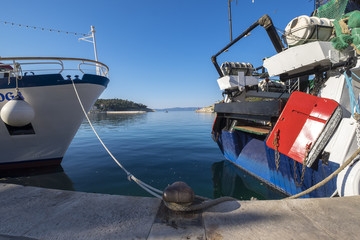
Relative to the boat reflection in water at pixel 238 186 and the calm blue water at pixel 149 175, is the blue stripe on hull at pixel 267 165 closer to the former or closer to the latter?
the boat reflection in water at pixel 238 186

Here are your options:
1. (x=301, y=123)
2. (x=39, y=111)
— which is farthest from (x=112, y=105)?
→ (x=301, y=123)

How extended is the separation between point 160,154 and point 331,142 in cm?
688

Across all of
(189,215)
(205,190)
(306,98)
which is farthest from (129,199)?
(306,98)

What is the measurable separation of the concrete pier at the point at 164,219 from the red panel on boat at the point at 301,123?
1.60m

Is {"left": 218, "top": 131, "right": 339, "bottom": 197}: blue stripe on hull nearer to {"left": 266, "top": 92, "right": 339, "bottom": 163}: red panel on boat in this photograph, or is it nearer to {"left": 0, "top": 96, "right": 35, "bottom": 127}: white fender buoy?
{"left": 266, "top": 92, "right": 339, "bottom": 163}: red panel on boat

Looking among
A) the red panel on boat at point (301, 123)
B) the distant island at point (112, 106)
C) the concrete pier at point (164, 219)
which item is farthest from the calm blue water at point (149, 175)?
the distant island at point (112, 106)

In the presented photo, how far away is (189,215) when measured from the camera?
6.01 feet

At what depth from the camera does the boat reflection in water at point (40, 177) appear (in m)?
5.61

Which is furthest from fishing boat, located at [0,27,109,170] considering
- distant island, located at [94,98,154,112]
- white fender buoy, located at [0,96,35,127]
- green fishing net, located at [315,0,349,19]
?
distant island, located at [94,98,154,112]

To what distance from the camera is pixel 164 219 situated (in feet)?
5.80

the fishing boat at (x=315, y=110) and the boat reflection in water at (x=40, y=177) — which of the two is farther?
the boat reflection in water at (x=40, y=177)

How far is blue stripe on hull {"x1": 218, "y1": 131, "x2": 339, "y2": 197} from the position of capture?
135 inches

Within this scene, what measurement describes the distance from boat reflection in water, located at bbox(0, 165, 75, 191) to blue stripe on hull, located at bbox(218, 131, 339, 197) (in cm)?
624

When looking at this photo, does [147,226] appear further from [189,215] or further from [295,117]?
[295,117]
